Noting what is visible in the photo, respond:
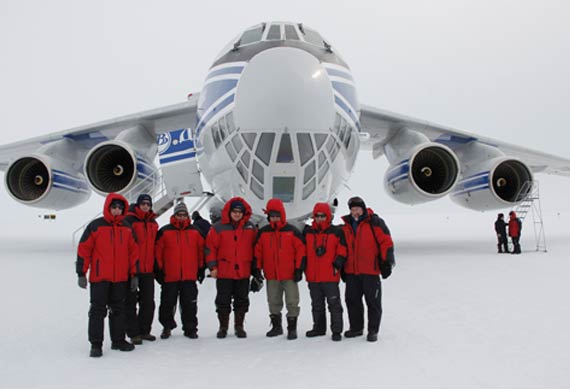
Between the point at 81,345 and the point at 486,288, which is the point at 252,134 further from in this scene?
A: the point at 486,288

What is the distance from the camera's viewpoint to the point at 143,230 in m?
4.24

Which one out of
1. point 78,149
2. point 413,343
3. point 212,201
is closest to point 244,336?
point 413,343

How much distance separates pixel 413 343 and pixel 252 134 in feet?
8.79

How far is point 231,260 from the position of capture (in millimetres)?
4266

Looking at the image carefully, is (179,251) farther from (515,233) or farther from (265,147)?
(515,233)

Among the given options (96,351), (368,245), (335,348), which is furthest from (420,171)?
(96,351)

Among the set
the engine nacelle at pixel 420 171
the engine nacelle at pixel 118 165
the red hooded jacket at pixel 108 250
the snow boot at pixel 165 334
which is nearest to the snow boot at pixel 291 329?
the snow boot at pixel 165 334

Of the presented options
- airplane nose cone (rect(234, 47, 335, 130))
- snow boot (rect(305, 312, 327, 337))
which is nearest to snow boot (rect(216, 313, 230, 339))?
snow boot (rect(305, 312, 327, 337))

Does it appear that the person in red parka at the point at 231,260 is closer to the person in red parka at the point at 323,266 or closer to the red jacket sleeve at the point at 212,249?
the red jacket sleeve at the point at 212,249

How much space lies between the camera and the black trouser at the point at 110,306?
12.2 ft

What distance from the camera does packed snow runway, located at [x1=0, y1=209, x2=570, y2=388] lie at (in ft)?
9.91

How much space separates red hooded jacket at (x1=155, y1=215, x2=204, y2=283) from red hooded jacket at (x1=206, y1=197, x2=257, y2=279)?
152 mm

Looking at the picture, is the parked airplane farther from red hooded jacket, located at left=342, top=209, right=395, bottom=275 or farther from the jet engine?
red hooded jacket, located at left=342, top=209, right=395, bottom=275

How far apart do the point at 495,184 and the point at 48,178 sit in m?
9.85
